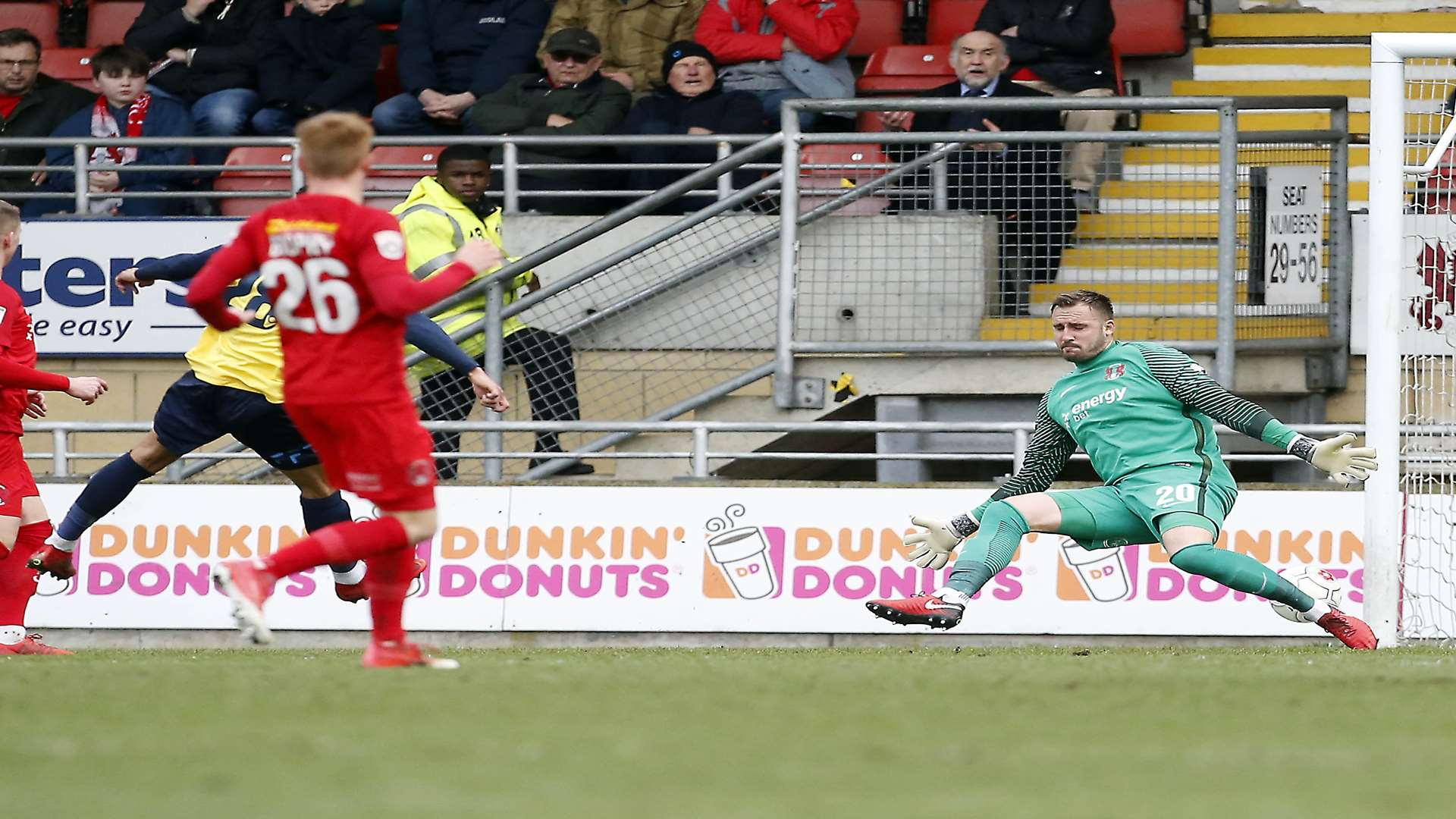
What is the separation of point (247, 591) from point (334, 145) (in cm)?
134

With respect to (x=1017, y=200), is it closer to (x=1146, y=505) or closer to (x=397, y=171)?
(x=1146, y=505)

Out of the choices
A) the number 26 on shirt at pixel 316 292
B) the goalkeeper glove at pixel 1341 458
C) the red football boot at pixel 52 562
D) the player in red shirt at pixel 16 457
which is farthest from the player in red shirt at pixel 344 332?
the goalkeeper glove at pixel 1341 458

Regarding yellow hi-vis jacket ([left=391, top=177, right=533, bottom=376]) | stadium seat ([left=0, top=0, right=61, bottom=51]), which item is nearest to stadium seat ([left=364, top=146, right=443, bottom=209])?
yellow hi-vis jacket ([left=391, top=177, right=533, bottom=376])

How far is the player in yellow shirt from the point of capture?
877cm

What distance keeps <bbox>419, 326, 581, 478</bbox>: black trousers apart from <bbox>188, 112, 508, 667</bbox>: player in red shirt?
521cm

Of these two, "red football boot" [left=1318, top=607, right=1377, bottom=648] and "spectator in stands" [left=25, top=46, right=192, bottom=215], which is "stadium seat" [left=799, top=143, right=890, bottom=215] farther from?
"spectator in stands" [left=25, top=46, right=192, bottom=215]

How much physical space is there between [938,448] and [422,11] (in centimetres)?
474

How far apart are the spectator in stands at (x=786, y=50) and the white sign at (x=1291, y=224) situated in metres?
2.99

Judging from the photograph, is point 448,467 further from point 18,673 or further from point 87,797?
point 87,797

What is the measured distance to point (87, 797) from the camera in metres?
3.82

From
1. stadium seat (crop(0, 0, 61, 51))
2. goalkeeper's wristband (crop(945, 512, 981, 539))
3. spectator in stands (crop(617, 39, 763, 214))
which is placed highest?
stadium seat (crop(0, 0, 61, 51))

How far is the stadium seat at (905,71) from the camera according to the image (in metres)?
13.3

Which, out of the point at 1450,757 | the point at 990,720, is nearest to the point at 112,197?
the point at 990,720

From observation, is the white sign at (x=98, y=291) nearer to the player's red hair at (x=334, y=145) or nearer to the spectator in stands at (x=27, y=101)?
the spectator in stands at (x=27, y=101)
